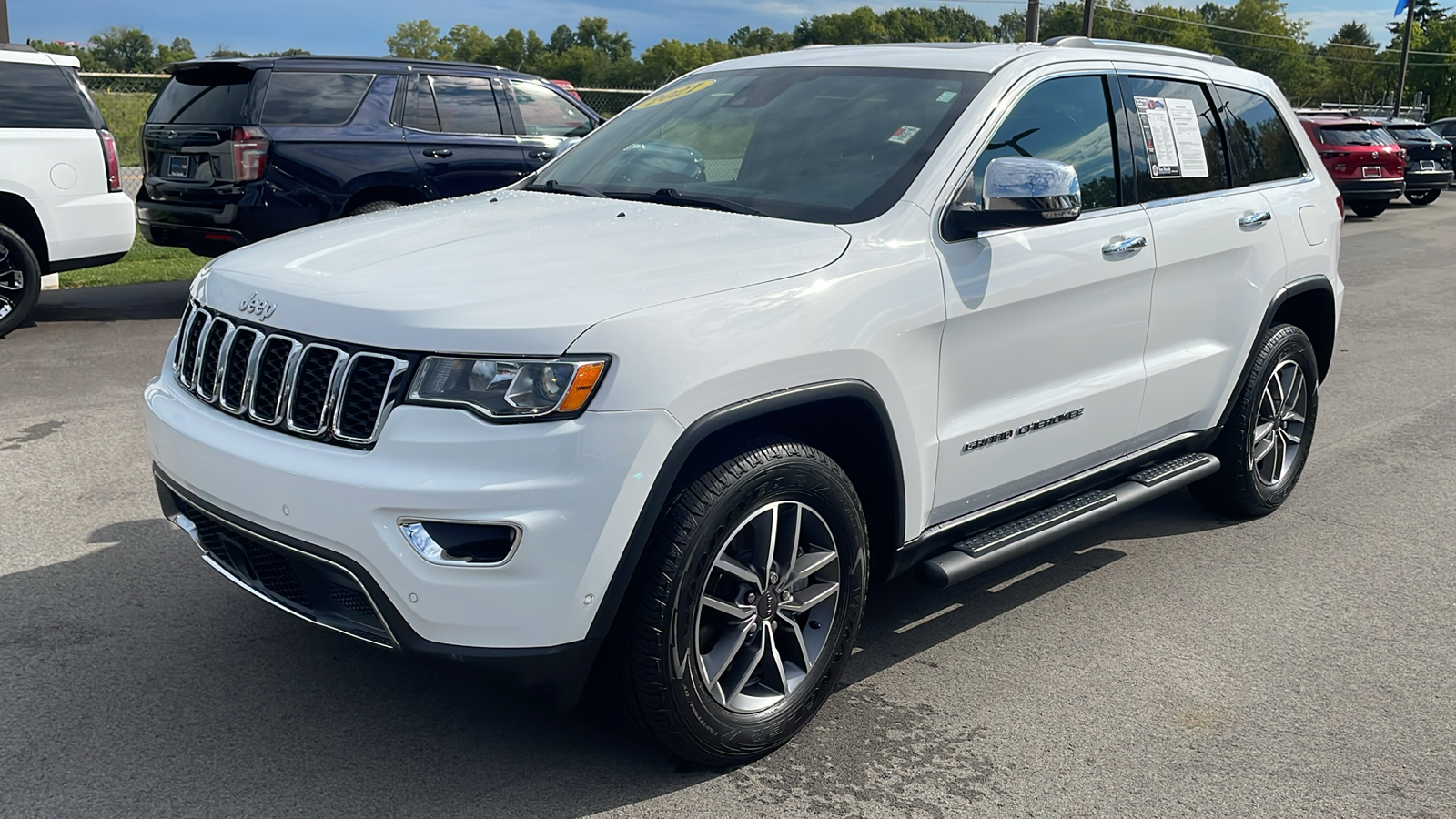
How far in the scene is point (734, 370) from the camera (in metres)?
2.96

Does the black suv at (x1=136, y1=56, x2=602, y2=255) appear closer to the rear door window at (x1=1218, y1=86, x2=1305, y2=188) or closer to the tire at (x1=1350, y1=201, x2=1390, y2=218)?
the rear door window at (x1=1218, y1=86, x2=1305, y2=188)

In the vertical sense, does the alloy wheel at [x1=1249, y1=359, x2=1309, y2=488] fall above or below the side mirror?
below

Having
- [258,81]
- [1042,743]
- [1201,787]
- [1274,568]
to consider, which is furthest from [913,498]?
[258,81]

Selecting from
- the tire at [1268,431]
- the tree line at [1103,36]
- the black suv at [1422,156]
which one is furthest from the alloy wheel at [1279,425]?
the tree line at [1103,36]

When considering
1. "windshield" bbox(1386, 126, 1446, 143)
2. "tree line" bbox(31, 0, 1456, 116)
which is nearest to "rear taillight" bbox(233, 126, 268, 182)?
"windshield" bbox(1386, 126, 1446, 143)

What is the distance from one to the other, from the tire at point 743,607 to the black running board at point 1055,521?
0.37 meters

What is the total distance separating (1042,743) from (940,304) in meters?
1.23

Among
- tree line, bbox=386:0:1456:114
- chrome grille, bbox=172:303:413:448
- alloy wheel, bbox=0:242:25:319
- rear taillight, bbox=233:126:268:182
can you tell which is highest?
tree line, bbox=386:0:1456:114

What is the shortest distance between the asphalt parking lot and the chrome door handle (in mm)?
1241

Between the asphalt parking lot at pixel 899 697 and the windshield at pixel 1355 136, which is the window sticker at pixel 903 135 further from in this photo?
the windshield at pixel 1355 136

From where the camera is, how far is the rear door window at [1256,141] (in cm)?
500

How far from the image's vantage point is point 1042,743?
3.44m

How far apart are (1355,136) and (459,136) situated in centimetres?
1706

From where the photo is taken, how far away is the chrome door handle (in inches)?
161
